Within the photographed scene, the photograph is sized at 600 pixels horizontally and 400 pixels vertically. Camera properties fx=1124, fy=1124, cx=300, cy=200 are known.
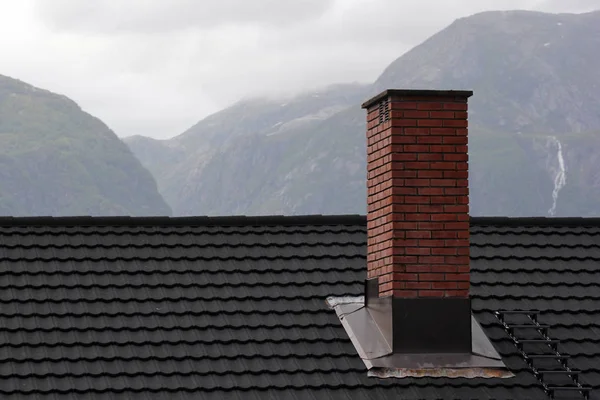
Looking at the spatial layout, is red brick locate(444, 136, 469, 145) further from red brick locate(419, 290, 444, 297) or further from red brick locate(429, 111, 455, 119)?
red brick locate(419, 290, 444, 297)

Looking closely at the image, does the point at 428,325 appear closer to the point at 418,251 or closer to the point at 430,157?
the point at 418,251

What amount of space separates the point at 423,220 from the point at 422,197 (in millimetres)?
177

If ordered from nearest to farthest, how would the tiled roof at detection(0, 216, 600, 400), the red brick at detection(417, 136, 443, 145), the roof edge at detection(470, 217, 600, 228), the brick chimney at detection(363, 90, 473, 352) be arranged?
the tiled roof at detection(0, 216, 600, 400) < the brick chimney at detection(363, 90, 473, 352) < the red brick at detection(417, 136, 443, 145) < the roof edge at detection(470, 217, 600, 228)

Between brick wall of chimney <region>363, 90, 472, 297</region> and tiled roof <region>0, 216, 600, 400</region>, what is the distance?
2.27 ft

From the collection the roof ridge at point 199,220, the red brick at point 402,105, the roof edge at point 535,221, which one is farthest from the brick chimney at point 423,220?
the roof edge at point 535,221

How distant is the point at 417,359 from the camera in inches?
325

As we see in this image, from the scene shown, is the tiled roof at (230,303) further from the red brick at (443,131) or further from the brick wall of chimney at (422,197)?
the red brick at (443,131)

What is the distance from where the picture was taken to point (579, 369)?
27.8 ft

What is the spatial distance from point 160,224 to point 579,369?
3.81 meters

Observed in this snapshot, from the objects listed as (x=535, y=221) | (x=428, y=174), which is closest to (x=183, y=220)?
(x=428, y=174)

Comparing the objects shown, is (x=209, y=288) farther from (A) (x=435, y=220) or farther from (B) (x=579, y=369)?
(B) (x=579, y=369)

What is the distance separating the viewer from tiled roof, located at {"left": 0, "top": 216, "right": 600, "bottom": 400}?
8.03 meters

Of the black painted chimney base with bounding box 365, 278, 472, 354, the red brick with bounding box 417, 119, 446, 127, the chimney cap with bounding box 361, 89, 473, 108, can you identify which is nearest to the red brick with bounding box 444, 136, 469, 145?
the red brick with bounding box 417, 119, 446, 127

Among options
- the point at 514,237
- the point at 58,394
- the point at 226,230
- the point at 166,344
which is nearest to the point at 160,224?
the point at 226,230
